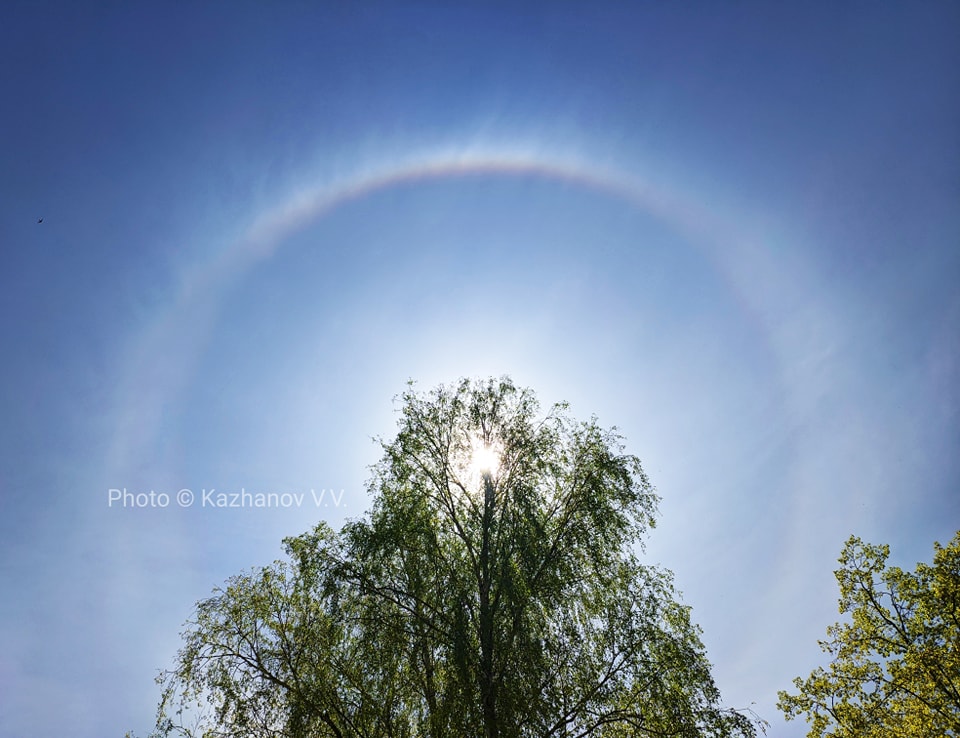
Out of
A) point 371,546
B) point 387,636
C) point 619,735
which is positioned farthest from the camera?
point 371,546

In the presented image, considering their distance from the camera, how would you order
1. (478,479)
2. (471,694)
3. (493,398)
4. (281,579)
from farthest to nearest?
(493,398)
(478,479)
(281,579)
(471,694)

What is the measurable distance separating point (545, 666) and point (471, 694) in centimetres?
167

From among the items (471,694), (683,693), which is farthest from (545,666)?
(683,693)

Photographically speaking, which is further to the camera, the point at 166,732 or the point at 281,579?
the point at 281,579

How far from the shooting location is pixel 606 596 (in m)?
11.8

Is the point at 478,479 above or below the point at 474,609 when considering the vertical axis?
above

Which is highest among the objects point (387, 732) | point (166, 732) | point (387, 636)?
point (387, 636)

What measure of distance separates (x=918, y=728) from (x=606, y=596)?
11206 millimetres

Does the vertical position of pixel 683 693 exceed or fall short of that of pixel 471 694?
it falls short

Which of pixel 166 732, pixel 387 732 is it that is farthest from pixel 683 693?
pixel 166 732

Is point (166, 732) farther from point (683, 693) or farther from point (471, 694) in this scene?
point (683, 693)

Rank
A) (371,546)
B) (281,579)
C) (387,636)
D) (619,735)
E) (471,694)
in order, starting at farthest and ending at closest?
(281,579), (371,546), (387,636), (619,735), (471,694)

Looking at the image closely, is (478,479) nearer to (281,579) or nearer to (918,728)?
(281,579)

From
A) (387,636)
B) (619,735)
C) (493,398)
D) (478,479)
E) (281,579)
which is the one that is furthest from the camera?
(493,398)
